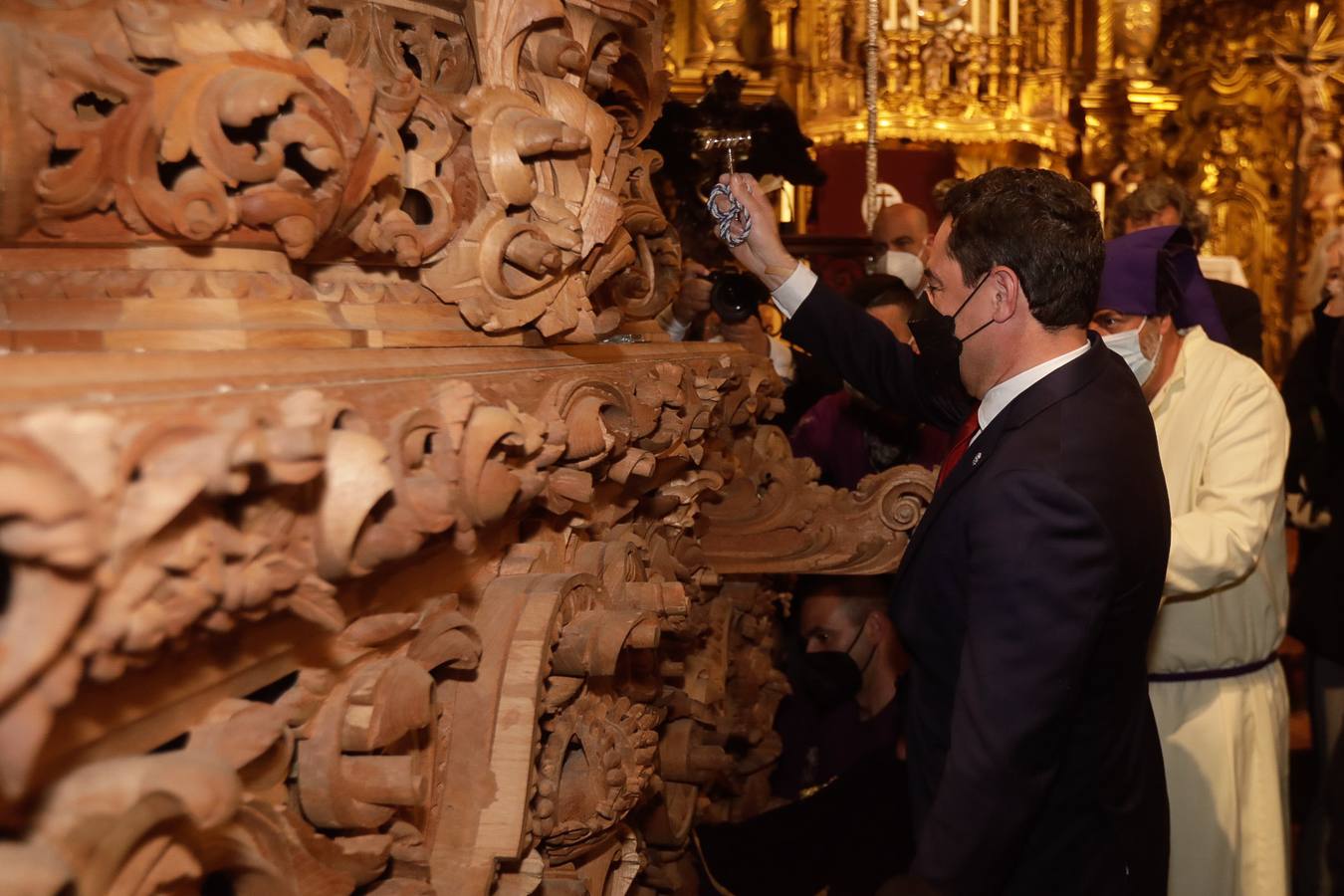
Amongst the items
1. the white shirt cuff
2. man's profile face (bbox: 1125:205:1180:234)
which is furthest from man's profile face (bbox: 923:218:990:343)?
man's profile face (bbox: 1125:205:1180:234)

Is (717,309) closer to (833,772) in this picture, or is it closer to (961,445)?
(961,445)

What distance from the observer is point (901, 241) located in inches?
131

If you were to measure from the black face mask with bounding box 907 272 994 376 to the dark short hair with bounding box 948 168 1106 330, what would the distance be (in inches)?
1.8

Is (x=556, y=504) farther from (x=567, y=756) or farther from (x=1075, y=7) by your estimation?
(x=1075, y=7)

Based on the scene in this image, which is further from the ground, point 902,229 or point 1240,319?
point 902,229

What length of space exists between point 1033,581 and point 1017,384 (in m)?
0.34

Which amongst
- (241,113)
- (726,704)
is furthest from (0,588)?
(726,704)

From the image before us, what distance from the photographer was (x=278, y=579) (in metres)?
0.70

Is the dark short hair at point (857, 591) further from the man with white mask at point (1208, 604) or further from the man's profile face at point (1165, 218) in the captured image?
the man's profile face at point (1165, 218)

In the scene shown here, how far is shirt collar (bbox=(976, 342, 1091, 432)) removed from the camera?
168cm

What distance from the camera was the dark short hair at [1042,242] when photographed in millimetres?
1645

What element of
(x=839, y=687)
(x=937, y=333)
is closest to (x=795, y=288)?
(x=937, y=333)

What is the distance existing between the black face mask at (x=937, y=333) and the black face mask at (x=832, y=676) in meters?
0.94

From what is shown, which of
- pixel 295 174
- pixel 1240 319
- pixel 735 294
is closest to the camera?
pixel 295 174
